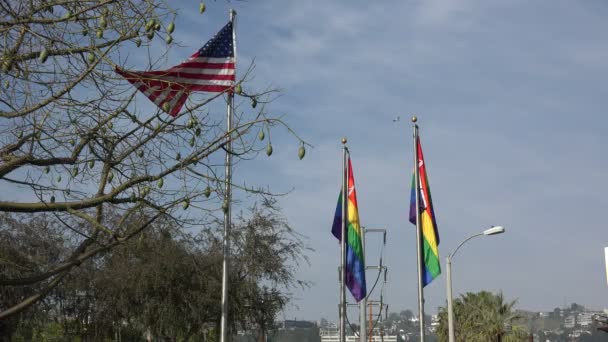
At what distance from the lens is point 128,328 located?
92.5 ft

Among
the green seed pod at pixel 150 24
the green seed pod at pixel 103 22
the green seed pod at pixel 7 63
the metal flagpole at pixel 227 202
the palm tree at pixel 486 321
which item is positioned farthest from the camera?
the palm tree at pixel 486 321

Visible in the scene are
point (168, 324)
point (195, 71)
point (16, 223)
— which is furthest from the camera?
point (16, 223)

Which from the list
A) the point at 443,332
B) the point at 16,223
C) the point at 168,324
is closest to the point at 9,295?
the point at 16,223

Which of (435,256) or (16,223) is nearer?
(435,256)

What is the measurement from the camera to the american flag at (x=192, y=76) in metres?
12.4

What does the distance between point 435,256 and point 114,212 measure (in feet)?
29.4

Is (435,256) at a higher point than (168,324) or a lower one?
higher

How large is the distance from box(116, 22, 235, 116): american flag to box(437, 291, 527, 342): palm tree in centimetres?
4011

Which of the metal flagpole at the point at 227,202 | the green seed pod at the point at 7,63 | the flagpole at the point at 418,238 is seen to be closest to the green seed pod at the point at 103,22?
the green seed pod at the point at 7,63

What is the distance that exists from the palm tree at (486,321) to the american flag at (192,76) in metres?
40.1

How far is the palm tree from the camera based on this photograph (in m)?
52.4

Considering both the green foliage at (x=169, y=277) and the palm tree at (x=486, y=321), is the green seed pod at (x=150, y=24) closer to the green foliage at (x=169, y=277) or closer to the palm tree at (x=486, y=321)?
the green foliage at (x=169, y=277)

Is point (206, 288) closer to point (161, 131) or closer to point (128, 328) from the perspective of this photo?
point (128, 328)

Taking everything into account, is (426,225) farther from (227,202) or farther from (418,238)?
(227,202)
